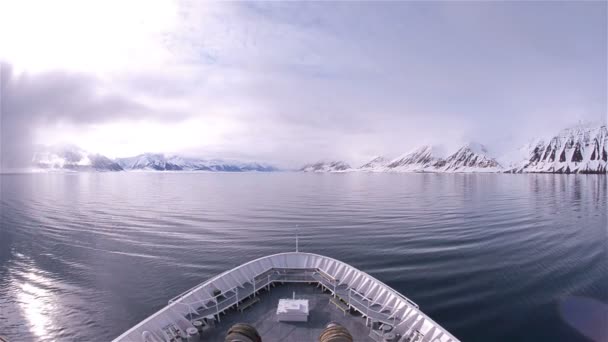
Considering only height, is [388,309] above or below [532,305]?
above

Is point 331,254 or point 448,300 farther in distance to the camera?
point 331,254

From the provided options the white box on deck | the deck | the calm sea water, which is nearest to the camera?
the deck

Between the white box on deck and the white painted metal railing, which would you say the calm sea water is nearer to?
the white painted metal railing

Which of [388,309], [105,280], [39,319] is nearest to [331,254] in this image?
[388,309]

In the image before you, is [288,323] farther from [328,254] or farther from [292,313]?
[328,254]

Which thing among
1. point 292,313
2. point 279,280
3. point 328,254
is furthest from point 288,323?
point 328,254

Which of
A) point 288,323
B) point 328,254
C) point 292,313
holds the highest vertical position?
point 292,313

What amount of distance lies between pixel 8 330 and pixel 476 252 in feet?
128

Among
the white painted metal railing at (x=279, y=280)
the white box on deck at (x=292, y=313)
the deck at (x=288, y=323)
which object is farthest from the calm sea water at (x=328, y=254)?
the white box on deck at (x=292, y=313)

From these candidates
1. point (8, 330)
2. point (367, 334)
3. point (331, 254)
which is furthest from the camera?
point (331, 254)

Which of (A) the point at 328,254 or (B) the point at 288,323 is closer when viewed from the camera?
(B) the point at 288,323

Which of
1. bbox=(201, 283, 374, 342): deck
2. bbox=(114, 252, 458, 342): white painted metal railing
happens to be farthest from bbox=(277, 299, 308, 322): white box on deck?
bbox=(114, 252, 458, 342): white painted metal railing

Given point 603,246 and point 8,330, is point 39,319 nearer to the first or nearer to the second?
point 8,330

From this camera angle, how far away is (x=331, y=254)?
3158cm
